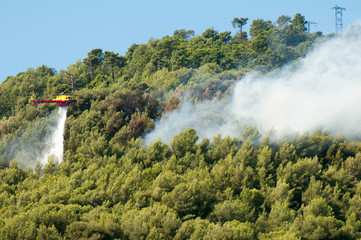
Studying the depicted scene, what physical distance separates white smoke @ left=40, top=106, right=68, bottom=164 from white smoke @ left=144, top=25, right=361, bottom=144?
29.6 ft

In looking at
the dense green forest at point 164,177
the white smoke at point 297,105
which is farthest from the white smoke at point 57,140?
the white smoke at point 297,105

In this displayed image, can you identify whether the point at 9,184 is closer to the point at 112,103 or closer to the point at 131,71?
the point at 112,103

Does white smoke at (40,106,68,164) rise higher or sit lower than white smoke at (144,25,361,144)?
lower

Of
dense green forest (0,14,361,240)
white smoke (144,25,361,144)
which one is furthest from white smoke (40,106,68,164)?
white smoke (144,25,361,144)

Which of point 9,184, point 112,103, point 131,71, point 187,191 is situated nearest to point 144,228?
point 187,191

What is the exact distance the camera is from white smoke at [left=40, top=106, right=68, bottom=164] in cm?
7050

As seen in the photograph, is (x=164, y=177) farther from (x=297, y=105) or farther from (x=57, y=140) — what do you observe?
(x=297, y=105)

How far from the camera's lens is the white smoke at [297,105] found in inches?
2689

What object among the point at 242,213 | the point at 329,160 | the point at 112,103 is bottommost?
the point at 242,213

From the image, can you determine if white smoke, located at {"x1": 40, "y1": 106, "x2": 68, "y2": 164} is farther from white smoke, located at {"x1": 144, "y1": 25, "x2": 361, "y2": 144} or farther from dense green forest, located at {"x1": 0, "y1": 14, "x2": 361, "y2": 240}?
white smoke, located at {"x1": 144, "y1": 25, "x2": 361, "y2": 144}

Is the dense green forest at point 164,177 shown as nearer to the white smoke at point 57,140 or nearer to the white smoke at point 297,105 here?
the white smoke at point 57,140

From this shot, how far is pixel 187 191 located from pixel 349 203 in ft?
44.4

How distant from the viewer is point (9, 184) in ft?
199

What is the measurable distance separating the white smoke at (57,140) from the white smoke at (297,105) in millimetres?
9023
